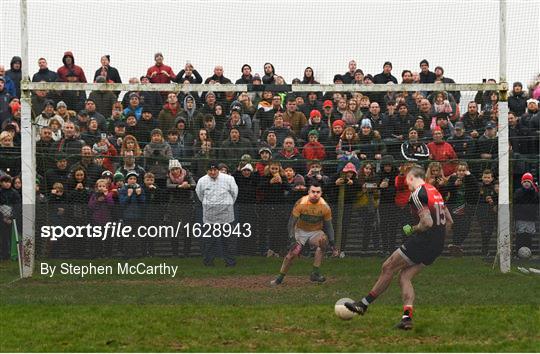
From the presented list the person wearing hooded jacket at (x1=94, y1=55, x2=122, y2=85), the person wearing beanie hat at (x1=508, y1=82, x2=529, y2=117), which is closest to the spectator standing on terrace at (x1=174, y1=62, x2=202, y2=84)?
the person wearing hooded jacket at (x1=94, y1=55, x2=122, y2=85)

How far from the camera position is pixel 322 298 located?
48.6ft

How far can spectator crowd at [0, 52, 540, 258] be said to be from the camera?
18.5m

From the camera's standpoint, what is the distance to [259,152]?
62.7 feet

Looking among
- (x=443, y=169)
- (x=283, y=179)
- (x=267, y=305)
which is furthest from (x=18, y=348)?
(x=443, y=169)

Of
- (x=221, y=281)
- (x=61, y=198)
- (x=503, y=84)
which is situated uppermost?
(x=503, y=84)

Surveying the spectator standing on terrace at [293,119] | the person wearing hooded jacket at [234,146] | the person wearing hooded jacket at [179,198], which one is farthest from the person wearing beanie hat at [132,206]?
the spectator standing on terrace at [293,119]

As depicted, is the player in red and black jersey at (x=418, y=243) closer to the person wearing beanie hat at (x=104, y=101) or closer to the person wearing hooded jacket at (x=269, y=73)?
the person wearing hooded jacket at (x=269, y=73)

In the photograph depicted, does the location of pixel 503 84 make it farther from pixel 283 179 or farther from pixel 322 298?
pixel 322 298

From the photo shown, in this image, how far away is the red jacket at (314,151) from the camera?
19.2 m

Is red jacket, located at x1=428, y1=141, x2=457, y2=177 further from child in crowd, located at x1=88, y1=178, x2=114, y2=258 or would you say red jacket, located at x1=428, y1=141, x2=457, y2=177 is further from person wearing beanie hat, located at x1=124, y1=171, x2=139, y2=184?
child in crowd, located at x1=88, y1=178, x2=114, y2=258

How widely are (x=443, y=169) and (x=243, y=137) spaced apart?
355cm

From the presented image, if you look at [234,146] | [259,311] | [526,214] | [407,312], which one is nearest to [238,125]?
[234,146]

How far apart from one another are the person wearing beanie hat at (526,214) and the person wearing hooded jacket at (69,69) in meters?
8.00

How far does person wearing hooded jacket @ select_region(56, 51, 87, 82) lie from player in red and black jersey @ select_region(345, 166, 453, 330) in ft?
27.3
